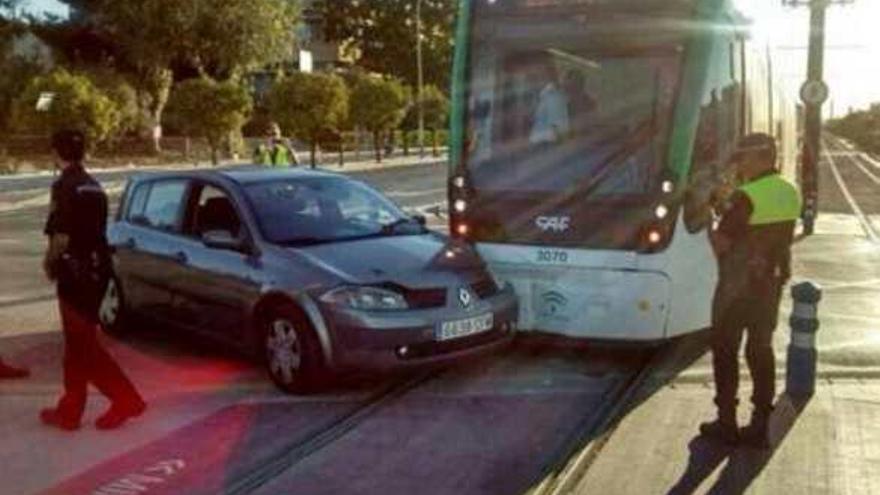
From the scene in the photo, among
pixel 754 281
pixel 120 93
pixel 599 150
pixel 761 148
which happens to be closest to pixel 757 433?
pixel 754 281

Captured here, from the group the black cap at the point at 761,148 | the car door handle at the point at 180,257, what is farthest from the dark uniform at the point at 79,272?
the black cap at the point at 761,148

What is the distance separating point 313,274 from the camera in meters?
7.00

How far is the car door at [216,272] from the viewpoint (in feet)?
24.4

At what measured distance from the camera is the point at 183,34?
48.4m

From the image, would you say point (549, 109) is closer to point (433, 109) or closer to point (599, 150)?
point (599, 150)

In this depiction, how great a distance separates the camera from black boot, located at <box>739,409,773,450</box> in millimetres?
5820

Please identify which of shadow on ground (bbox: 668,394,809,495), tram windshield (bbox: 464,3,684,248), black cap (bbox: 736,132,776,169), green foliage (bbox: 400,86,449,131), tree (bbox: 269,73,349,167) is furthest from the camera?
green foliage (bbox: 400,86,449,131)

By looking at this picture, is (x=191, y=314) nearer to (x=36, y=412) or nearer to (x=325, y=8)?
(x=36, y=412)

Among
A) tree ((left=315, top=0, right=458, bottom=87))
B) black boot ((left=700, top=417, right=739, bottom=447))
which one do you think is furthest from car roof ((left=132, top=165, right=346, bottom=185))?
tree ((left=315, top=0, right=458, bottom=87))

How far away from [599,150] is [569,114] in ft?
1.44

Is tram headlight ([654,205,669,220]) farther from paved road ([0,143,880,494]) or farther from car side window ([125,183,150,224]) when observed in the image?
car side window ([125,183,150,224])

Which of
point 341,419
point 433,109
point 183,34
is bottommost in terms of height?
point 341,419

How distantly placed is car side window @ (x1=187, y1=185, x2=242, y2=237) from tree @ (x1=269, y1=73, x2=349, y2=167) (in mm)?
A: 34575

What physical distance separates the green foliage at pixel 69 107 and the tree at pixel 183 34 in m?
12.5
